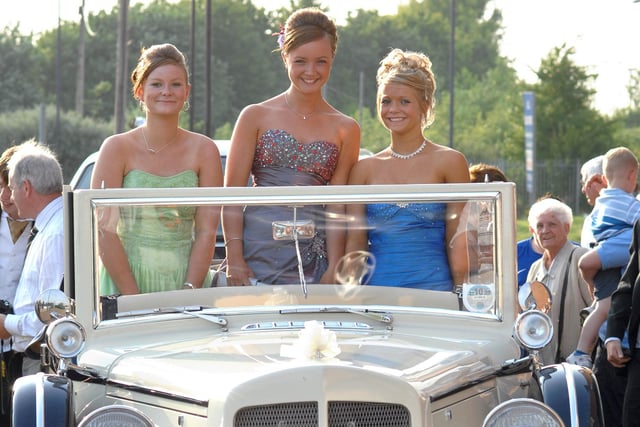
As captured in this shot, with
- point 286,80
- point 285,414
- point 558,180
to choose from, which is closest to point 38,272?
point 285,414

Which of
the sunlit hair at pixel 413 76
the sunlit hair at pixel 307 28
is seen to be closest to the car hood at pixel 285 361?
the sunlit hair at pixel 413 76

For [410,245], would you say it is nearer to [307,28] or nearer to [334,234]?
[334,234]

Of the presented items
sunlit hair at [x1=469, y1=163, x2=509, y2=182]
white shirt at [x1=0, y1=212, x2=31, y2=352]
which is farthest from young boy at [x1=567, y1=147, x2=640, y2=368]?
white shirt at [x1=0, y1=212, x2=31, y2=352]

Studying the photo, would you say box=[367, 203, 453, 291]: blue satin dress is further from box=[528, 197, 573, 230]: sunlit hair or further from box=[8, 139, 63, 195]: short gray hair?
box=[528, 197, 573, 230]: sunlit hair

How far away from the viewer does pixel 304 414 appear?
13.7ft

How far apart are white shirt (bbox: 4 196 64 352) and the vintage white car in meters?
0.68

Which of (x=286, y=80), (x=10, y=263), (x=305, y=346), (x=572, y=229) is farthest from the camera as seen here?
(x=286, y=80)

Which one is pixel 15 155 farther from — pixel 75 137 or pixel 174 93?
pixel 75 137

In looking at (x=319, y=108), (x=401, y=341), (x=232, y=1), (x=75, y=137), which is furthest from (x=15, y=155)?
(x=232, y=1)

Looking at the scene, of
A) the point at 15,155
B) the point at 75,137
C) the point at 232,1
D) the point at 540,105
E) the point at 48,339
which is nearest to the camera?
the point at 48,339

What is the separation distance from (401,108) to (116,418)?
2241 millimetres

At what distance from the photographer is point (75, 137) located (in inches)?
1999

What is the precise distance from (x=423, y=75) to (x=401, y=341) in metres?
1.55

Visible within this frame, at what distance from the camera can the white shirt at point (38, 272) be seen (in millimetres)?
5980
